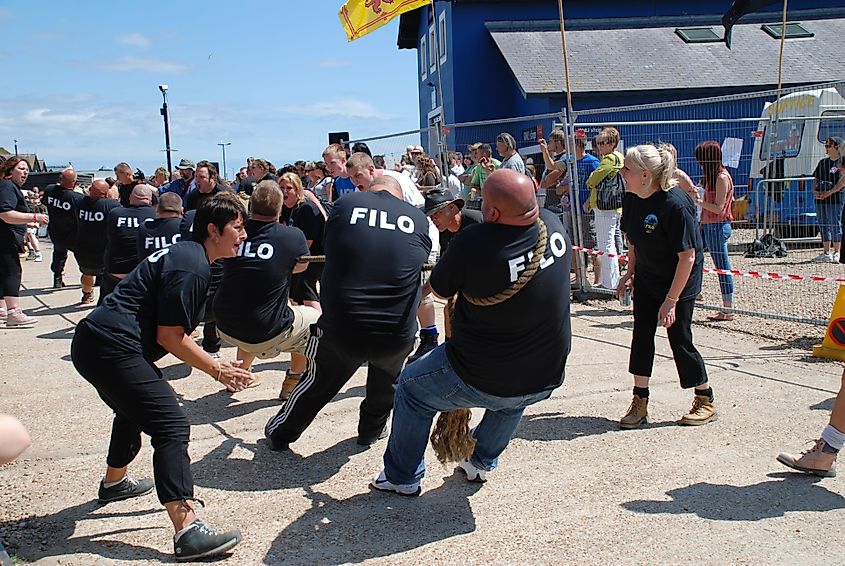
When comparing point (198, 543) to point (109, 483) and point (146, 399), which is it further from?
point (109, 483)

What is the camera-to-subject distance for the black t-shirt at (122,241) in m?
8.88

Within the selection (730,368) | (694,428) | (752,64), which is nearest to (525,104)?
(752,64)

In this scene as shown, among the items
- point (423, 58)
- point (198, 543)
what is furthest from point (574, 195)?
point (423, 58)

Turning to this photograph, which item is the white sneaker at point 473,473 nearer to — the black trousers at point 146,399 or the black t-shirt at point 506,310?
the black t-shirt at point 506,310

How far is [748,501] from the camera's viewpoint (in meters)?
4.27

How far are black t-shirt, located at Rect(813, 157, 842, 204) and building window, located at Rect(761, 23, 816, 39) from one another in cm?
1572

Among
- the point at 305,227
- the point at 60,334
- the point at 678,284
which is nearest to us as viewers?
the point at 678,284

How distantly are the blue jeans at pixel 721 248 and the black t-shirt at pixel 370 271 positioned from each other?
5.37 m

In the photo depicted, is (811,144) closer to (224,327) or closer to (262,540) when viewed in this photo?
(224,327)

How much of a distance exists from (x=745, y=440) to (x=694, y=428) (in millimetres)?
350

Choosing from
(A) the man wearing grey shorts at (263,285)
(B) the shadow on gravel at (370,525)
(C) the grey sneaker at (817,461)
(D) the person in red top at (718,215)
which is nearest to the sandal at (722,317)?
(D) the person in red top at (718,215)

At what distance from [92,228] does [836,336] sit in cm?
892

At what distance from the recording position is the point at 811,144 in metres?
14.7

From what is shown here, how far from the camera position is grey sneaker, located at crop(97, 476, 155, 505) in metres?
4.50
